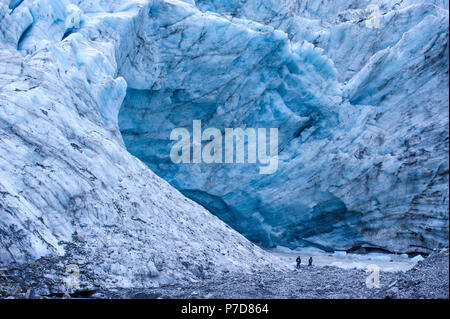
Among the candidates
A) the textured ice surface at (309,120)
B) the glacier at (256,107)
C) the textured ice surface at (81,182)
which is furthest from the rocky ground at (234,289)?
the textured ice surface at (309,120)

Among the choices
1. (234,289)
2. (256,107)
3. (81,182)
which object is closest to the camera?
(234,289)

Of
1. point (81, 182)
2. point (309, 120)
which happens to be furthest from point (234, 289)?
point (309, 120)

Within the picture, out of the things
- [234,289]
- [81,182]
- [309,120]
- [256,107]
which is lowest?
[234,289]

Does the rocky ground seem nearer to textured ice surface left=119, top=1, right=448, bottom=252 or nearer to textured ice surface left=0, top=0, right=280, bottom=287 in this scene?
textured ice surface left=0, top=0, right=280, bottom=287

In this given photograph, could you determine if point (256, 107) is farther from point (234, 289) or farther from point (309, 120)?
point (234, 289)

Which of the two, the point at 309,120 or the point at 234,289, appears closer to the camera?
the point at 234,289
